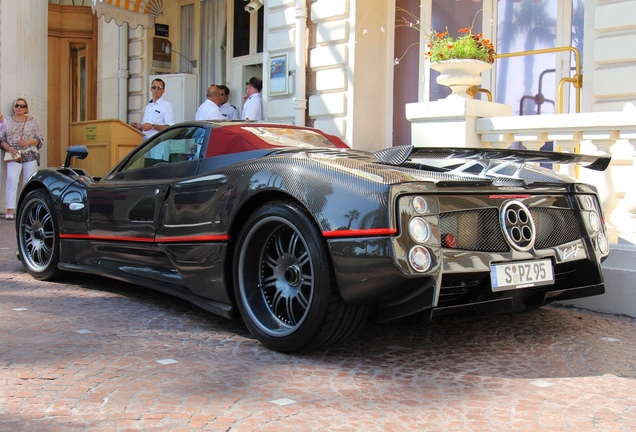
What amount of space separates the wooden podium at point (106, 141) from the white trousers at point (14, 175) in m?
0.88

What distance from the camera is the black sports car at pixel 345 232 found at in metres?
3.37

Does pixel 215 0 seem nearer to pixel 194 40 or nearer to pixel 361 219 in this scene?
pixel 194 40

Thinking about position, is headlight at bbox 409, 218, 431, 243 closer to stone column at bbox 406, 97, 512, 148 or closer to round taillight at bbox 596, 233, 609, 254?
round taillight at bbox 596, 233, 609, 254

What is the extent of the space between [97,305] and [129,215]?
0.64 meters

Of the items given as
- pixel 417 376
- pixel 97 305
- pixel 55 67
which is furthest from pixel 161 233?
pixel 55 67

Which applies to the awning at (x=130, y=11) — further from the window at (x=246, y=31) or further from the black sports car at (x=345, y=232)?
the black sports car at (x=345, y=232)

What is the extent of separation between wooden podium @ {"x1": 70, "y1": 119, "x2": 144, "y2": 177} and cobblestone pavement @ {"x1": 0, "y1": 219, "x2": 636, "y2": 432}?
22.4 ft

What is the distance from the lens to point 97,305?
4.98m

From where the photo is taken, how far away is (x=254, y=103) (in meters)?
11.2

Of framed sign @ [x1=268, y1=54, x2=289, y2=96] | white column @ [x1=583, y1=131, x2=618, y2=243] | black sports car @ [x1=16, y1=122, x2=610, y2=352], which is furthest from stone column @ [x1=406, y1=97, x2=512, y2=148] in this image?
framed sign @ [x1=268, y1=54, x2=289, y2=96]

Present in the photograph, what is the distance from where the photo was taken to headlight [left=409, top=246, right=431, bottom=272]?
129 inches

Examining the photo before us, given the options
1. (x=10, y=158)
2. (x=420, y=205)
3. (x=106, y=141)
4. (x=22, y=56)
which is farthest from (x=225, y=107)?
(x=420, y=205)

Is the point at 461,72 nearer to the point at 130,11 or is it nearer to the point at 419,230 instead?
the point at 419,230

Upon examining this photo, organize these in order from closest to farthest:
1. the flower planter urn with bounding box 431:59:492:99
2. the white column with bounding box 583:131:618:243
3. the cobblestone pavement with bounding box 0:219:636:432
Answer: the cobblestone pavement with bounding box 0:219:636:432 < the white column with bounding box 583:131:618:243 < the flower planter urn with bounding box 431:59:492:99
